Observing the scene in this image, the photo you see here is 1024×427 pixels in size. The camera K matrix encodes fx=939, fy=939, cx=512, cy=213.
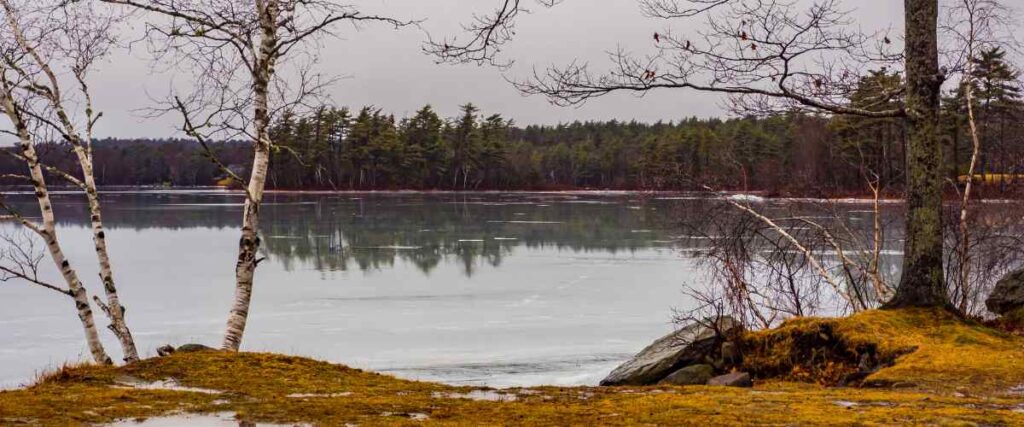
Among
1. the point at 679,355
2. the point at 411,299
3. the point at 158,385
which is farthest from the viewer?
the point at 411,299

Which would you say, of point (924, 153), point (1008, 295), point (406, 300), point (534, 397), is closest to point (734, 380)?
point (534, 397)

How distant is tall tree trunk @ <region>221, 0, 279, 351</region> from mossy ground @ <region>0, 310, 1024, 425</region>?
2286 mm

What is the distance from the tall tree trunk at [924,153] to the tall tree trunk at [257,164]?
7066 mm

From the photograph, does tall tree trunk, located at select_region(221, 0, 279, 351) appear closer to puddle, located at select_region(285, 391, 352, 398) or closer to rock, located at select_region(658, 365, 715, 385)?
puddle, located at select_region(285, 391, 352, 398)

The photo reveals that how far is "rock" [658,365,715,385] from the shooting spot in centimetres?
988

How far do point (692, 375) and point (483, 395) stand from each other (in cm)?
360

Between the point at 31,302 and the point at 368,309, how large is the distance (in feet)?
23.5

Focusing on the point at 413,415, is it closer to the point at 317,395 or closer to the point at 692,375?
the point at 317,395

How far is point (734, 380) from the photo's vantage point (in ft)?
29.9

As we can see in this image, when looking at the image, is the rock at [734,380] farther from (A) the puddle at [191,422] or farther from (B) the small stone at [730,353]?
(A) the puddle at [191,422]

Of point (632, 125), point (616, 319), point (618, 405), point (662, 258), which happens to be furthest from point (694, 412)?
point (632, 125)

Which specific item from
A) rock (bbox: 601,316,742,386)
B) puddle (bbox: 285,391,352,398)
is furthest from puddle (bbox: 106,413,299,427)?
rock (bbox: 601,316,742,386)

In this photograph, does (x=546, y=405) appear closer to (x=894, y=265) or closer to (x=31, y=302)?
(x=31, y=302)

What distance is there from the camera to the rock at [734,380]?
29.8ft
